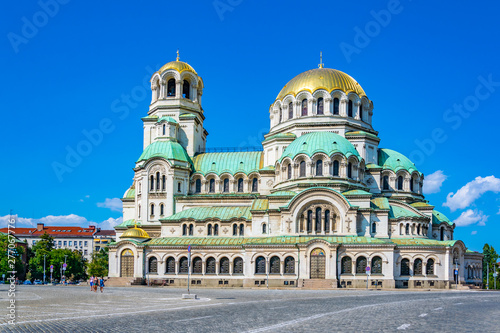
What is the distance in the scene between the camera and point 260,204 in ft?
221

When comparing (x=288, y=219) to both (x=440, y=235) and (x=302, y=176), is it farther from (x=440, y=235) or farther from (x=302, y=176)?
(x=440, y=235)

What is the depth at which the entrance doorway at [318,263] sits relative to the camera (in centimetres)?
6072

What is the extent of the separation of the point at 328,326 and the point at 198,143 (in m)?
63.1

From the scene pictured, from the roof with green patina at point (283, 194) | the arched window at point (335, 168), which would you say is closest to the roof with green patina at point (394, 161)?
the arched window at point (335, 168)

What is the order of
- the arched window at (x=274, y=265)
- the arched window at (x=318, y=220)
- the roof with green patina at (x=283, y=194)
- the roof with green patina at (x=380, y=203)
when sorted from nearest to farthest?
the arched window at (x=274, y=265), the arched window at (x=318, y=220), the roof with green patina at (x=380, y=203), the roof with green patina at (x=283, y=194)

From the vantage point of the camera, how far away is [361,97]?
249 feet

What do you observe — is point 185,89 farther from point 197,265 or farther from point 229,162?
point 197,265

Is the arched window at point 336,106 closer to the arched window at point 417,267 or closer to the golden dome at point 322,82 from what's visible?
the golden dome at point 322,82

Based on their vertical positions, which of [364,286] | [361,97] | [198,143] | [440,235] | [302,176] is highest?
[361,97]

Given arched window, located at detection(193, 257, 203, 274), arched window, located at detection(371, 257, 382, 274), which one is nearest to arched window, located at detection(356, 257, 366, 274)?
arched window, located at detection(371, 257, 382, 274)

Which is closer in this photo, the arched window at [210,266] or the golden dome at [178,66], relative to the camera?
the arched window at [210,266]

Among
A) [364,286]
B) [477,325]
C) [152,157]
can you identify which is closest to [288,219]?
[364,286]

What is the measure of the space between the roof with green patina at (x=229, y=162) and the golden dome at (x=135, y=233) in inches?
449

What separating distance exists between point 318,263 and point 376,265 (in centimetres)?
612
